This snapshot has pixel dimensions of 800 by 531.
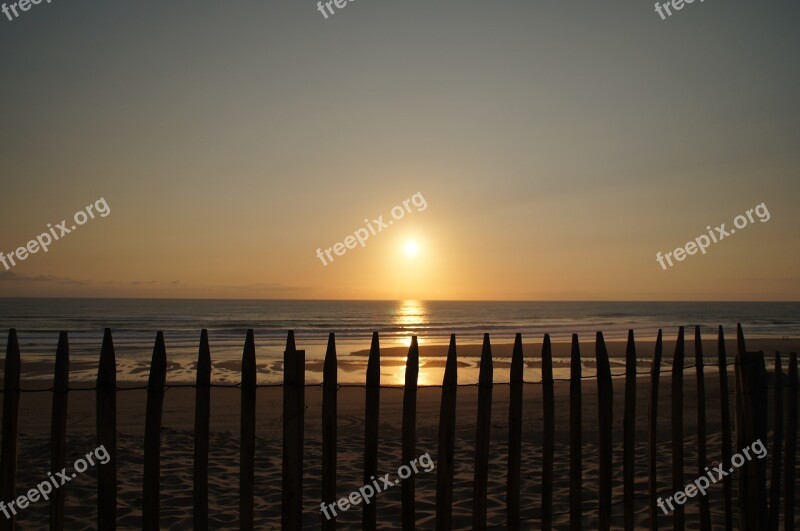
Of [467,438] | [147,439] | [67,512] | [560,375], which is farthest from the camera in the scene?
[560,375]

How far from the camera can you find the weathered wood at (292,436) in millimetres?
4012

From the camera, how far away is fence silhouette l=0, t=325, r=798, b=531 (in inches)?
152

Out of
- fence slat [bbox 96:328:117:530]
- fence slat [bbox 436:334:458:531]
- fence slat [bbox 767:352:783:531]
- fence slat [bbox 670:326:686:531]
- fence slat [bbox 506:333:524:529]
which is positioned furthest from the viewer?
fence slat [bbox 767:352:783:531]

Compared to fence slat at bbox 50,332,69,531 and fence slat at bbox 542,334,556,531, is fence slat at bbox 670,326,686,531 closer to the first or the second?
fence slat at bbox 542,334,556,531

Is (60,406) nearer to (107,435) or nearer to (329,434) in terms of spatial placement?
(107,435)

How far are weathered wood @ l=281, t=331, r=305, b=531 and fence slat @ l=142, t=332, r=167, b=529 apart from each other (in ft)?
2.57

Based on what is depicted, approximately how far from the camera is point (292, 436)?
159 inches

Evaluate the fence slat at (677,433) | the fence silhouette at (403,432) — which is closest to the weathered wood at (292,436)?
the fence silhouette at (403,432)

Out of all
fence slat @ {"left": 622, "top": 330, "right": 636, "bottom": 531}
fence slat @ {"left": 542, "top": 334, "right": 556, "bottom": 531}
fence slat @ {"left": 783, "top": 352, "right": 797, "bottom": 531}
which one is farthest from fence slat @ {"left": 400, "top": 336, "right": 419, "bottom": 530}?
fence slat @ {"left": 783, "top": 352, "right": 797, "bottom": 531}

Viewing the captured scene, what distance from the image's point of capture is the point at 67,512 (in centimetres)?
637

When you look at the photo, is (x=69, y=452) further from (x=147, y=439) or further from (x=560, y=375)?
(x=560, y=375)

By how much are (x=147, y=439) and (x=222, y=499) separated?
10.7 ft

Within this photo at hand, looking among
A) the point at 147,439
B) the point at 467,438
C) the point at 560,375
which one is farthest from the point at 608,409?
the point at 560,375

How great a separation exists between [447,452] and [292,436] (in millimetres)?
1095
